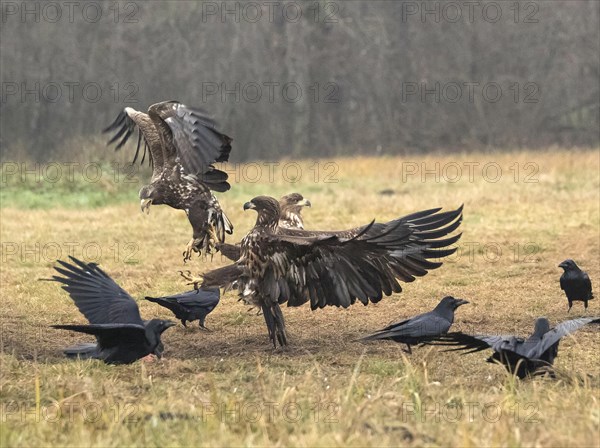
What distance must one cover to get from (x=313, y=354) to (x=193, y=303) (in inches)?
44.2

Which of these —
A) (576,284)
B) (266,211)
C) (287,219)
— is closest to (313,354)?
(266,211)

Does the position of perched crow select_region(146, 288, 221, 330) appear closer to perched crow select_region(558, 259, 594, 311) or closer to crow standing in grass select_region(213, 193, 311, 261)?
crow standing in grass select_region(213, 193, 311, 261)

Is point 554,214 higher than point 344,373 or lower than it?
higher

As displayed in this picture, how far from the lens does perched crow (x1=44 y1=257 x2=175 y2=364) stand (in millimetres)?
5973

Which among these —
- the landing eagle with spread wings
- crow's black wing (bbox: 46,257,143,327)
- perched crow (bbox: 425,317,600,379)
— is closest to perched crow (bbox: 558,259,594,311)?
perched crow (bbox: 425,317,600,379)

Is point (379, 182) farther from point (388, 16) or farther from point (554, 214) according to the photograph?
point (388, 16)

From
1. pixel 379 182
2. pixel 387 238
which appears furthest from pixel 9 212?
pixel 387 238

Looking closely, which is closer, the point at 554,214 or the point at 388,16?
the point at 554,214

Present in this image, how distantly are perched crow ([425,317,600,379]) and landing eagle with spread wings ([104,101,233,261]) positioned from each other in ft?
10.7

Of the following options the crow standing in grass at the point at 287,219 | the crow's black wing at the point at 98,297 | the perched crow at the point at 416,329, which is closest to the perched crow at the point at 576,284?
the perched crow at the point at 416,329

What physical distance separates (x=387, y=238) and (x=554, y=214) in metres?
7.86

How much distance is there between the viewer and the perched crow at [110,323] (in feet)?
19.6

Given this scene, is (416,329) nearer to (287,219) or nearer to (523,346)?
(523,346)

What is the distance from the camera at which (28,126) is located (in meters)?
27.3
